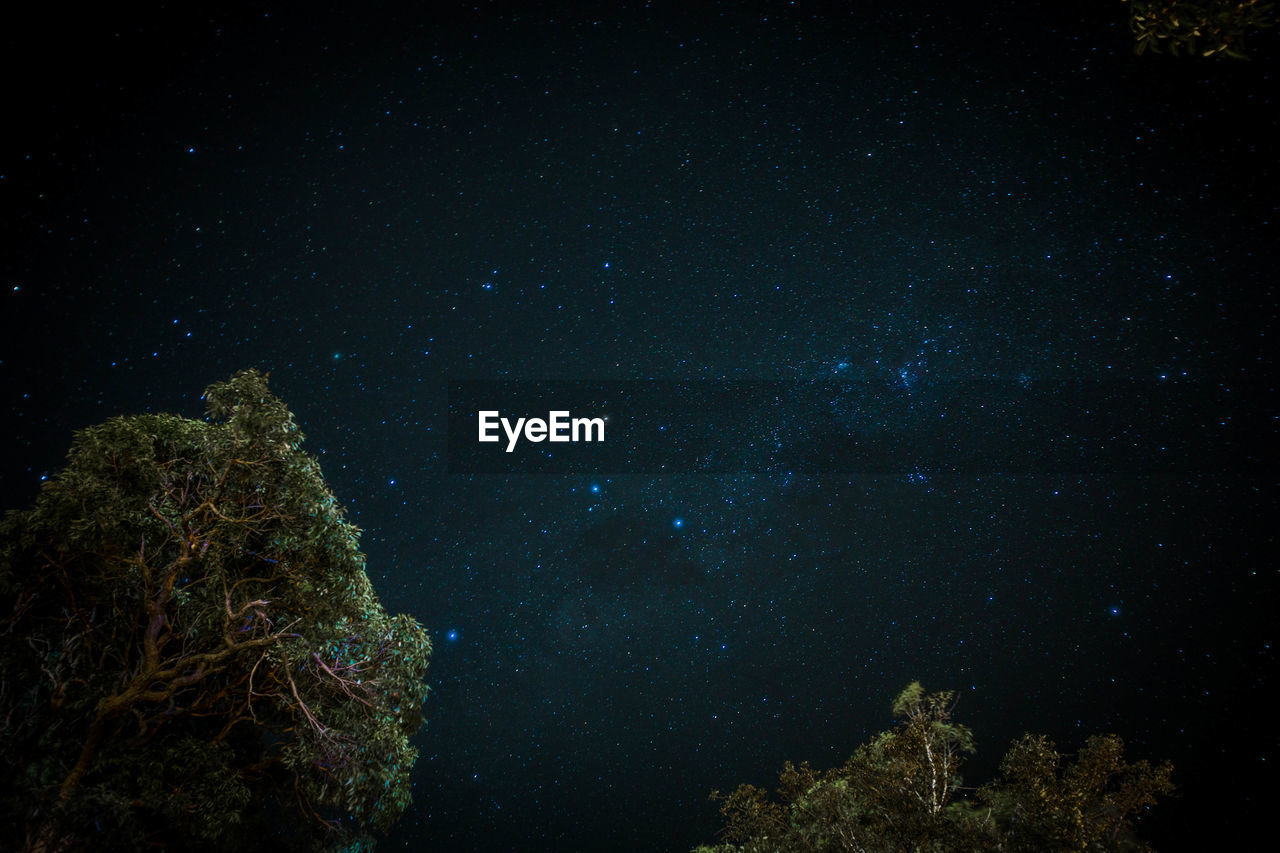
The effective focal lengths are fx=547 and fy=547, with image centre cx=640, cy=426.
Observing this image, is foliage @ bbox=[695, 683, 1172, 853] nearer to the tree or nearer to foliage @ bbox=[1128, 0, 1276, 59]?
the tree

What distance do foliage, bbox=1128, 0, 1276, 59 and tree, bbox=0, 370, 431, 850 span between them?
8780 mm

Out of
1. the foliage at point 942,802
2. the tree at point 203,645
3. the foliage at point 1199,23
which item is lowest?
the foliage at point 942,802

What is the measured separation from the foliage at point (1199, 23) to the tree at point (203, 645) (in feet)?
28.8

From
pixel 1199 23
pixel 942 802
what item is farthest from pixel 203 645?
pixel 942 802

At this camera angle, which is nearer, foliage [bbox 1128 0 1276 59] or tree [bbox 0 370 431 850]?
foliage [bbox 1128 0 1276 59]

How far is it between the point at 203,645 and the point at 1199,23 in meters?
10.7

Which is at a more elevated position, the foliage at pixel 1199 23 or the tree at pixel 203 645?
the foliage at pixel 1199 23

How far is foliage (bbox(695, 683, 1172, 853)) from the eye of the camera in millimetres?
7570

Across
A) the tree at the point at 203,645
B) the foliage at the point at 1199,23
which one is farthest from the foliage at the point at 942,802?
the foliage at the point at 1199,23

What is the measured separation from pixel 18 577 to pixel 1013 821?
1313 centimetres

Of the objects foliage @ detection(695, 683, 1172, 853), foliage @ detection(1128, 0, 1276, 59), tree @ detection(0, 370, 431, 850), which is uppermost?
foliage @ detection(1128, 0, 1276, 59)

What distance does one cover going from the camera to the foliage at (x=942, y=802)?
757 cm

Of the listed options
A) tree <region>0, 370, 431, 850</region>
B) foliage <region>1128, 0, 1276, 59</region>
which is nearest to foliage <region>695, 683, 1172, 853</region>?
Answer: tree <region>0, 370, 431, 850</region>

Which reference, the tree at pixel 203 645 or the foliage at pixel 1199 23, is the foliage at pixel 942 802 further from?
the foliage at pixel 1199 23
